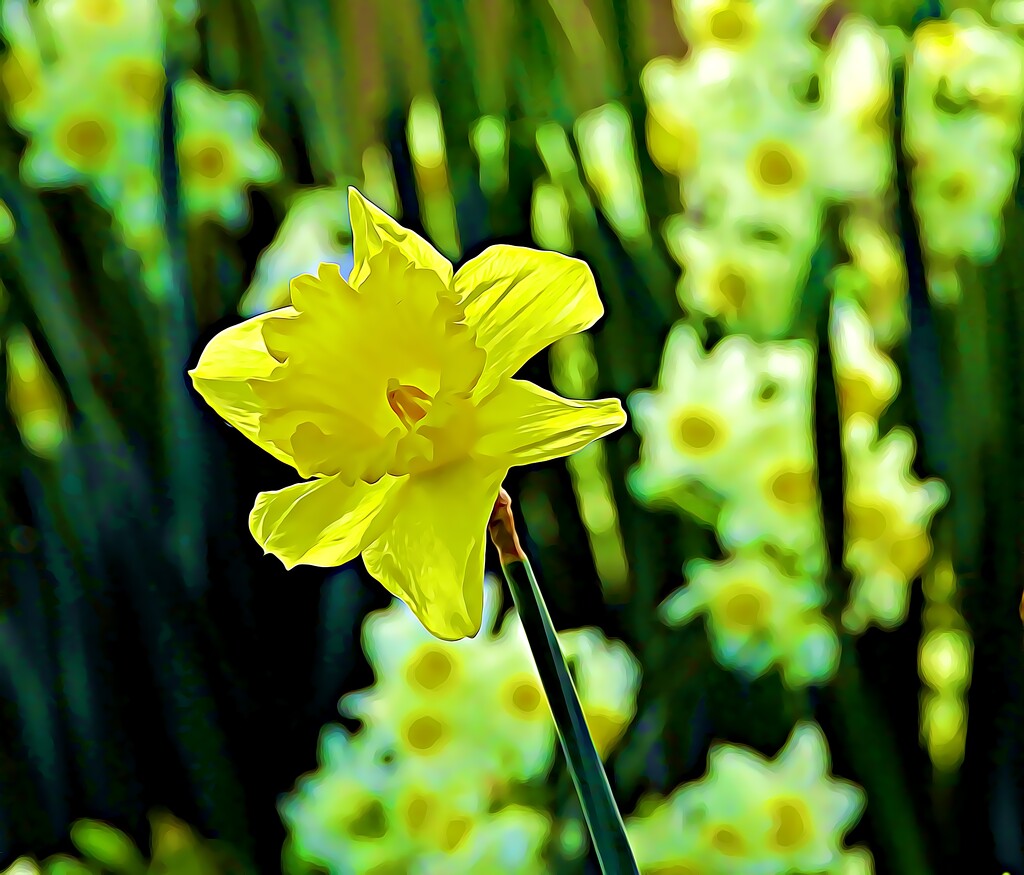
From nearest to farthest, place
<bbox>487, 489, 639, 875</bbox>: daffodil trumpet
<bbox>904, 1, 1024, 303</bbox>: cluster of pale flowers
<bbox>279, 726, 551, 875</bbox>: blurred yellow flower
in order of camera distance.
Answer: <bbox>487, 489, 639, 875</bbox>: daffodil trumpet < <bbox>279, 726, 551, 875</bbox>: blurred yellow flower < <bbox>904, 1, 1024, 303</bbox>: cluster of pale flowers

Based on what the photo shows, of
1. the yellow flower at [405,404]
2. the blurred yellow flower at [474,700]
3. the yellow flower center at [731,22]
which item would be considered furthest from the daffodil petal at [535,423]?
the yellow flower center at [731,22]

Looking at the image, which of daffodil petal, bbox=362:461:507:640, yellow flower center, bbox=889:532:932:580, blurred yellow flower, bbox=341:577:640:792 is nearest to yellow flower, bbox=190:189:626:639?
daffodil petal, bbox=362:461:507:640

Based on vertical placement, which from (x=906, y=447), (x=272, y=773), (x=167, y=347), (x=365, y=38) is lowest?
(x=272, y=773)

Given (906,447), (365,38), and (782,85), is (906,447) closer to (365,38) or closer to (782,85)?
(782,85)

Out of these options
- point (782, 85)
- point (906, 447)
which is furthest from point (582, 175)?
point (906, 447)

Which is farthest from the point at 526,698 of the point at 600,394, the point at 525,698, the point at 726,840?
the point at 600,394

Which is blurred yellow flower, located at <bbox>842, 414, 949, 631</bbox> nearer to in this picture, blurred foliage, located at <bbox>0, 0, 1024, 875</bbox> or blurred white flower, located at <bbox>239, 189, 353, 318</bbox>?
blurred foliage, located at <bbox>0, 0, 1024, 875</bbox>

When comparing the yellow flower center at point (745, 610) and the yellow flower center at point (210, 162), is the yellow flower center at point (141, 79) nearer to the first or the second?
the yellow flower center at point (210, 162)
